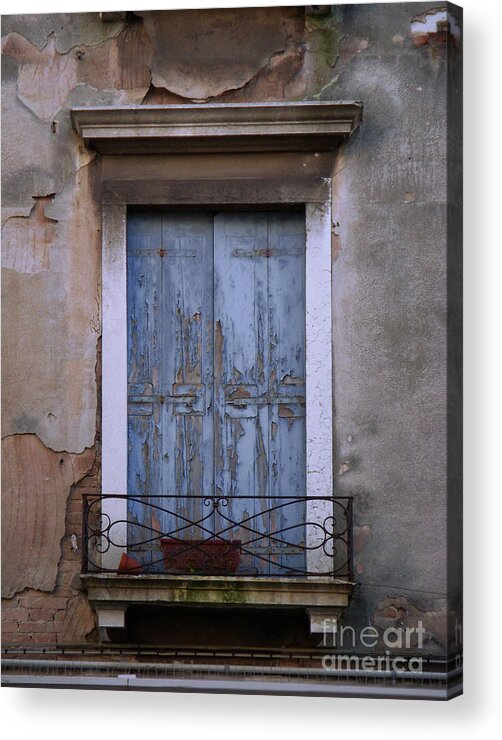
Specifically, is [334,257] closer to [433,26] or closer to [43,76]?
[433,26]

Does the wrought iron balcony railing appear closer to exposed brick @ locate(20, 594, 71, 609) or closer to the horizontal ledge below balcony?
the horizontal ledge below balcony

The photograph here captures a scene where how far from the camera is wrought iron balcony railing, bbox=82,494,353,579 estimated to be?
19.7 ft

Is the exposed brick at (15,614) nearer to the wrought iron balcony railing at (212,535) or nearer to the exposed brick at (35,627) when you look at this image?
the exposed brick at (35,627)

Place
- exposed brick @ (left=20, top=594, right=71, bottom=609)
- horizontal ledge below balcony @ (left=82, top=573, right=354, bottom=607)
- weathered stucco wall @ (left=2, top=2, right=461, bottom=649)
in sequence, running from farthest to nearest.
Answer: exposed brick @ (left=20, top=594, right=71, bottom=609)
weathered stucco wall @ (left=2, top=2, right=461, bottom=649)
horizontal ledge below balcony @ (left=82, top=573, right=354, bottom=607)

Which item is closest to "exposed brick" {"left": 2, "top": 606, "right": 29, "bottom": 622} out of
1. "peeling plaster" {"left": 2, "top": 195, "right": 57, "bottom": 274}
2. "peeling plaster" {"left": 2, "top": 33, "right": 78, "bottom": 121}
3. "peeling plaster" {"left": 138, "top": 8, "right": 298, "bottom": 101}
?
"peeling plaster" {"left": 2, "top": 195, "right": 57, "bottom": 274}

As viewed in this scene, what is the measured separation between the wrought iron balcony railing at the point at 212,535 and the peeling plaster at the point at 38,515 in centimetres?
17

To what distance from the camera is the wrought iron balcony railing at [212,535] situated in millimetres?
6000

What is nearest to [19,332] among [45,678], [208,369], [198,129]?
[208,369]

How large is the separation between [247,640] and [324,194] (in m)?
2.38

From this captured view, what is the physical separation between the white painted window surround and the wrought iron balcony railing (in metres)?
0.02

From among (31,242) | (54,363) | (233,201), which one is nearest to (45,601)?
(54,363)

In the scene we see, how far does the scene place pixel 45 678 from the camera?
607cm

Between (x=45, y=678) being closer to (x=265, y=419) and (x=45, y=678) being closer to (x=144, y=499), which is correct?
(x=144, y=499)

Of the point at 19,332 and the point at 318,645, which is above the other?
the point at 19,332
